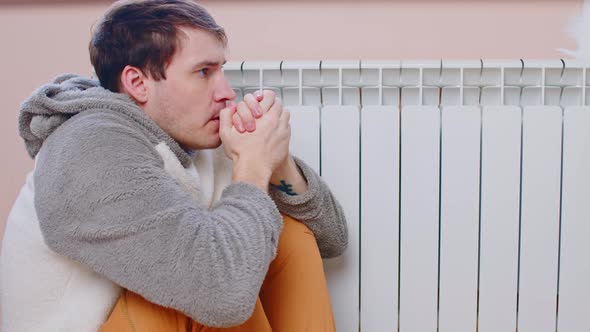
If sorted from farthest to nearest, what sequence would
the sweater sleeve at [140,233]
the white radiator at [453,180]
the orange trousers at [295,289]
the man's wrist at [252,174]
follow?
the white radiator at [453,180] → the orange trousers at [295,289] → the man's wrist at [252,174] → the sweater sleeve at [140,233]

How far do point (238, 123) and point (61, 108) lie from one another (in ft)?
0.75

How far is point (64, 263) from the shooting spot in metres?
0.89

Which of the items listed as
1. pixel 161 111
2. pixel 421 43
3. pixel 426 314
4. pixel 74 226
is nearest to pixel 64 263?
pixel 74 226

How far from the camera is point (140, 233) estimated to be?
807mm

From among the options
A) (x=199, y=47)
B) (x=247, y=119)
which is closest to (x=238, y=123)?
(x=247, y=119)

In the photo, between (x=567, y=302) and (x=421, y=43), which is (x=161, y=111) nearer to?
(x=421, y=43)

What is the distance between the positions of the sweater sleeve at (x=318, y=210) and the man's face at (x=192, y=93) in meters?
0.16

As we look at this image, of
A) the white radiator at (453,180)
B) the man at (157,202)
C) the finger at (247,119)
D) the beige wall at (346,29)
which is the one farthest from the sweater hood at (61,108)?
the beige wall at (346,29)

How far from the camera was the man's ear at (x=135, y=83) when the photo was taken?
96 cm

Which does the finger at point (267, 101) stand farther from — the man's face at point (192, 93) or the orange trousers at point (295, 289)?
the orange trousers at point (295, 289)

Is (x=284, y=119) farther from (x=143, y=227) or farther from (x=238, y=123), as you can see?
(x=143, y=227)

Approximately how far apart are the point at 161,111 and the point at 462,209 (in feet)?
1.78

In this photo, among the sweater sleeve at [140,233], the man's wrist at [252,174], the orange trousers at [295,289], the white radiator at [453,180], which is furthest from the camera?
the white radiator at [453,180]

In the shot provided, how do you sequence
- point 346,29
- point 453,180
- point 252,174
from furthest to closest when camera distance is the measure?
point 346,29
point 453,180
point 252,174
